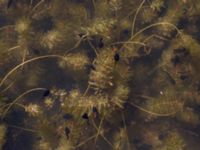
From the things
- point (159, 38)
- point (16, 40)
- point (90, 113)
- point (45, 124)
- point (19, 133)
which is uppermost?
point (159, 38)

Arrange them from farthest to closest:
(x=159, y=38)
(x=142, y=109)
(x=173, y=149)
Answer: (x=159, y=38), (x=142, y=109), (x=173, y=149)

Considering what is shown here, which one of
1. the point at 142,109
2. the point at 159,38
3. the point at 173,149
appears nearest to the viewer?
the point at 173,149

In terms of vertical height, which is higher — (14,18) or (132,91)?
(14,18)

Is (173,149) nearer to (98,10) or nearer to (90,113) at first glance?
(90,113)

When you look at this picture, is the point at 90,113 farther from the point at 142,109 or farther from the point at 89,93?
the point at 142,109

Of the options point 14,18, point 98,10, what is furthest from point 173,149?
point 14,18

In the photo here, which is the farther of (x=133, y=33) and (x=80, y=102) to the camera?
(x=133, y=33)
